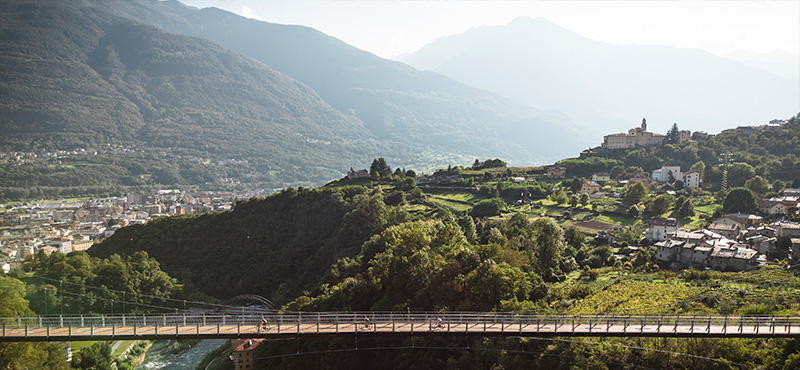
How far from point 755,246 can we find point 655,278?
8.21 meters

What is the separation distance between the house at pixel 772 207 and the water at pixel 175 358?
4216 cm

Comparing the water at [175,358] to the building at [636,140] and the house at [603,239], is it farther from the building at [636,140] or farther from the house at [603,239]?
the building at [636,140]

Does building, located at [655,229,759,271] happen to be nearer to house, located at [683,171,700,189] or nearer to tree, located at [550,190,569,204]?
tree, located at [550,190,569,204]

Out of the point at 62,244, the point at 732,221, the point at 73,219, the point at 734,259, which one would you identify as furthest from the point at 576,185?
the point at 73,219

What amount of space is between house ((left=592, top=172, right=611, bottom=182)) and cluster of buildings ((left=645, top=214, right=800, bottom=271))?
25227mm

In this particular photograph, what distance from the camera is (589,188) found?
56.8m

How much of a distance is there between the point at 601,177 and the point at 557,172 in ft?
17.2

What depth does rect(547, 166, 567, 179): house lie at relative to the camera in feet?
215

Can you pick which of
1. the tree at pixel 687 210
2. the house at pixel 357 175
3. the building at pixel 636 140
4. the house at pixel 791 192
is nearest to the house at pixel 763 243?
the tree at pixel 687 210

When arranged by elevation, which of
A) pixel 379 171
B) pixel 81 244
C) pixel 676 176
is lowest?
pixel 81 244

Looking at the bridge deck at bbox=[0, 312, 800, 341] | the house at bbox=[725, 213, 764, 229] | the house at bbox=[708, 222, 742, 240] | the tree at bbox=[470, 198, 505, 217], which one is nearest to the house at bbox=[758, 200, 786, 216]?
the house at bbox=[725, 213, 764, 229]

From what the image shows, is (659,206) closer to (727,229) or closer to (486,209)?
(727,229)

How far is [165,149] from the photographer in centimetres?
14362

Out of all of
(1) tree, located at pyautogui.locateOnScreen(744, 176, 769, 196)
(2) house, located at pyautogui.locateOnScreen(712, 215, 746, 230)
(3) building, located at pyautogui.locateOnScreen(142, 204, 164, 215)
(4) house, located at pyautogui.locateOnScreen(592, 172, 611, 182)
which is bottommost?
(3) building, located at pyautogui.locateOnScreen(142, 204, 164, 215)
